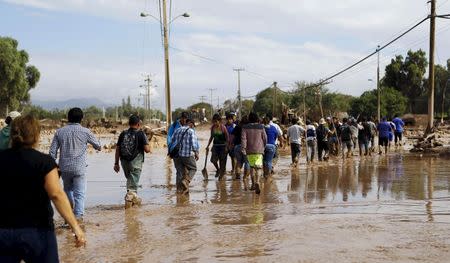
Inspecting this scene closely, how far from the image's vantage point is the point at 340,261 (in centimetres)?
611

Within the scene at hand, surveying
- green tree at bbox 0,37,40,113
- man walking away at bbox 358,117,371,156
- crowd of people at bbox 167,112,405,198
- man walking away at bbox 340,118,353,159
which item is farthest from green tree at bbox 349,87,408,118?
crowd of people at bbox 167,112,405,198

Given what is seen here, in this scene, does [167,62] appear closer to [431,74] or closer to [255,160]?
[431,74]

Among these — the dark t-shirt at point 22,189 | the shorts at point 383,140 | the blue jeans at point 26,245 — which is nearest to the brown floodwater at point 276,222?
the blue jeans at point 26,245

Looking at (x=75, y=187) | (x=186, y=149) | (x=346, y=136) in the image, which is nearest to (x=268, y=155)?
(x=186, y=149)

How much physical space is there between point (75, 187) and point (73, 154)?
19.3 inches

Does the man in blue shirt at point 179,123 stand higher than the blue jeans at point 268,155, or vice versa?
the man in blue shirt at point 179,123

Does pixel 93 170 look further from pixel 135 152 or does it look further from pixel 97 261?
pixel 97 261

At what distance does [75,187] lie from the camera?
27.6 feet

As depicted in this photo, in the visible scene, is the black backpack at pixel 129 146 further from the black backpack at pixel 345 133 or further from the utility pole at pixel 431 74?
the utility pole at pixel 431 74

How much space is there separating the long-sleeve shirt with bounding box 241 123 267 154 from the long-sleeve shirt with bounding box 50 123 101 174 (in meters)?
4.64


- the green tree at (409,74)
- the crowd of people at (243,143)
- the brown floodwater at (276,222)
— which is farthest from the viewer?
the green tree at (409,74)

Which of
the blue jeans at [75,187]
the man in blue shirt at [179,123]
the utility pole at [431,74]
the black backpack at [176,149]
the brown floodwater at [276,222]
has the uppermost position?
the utility pole at [431,74]

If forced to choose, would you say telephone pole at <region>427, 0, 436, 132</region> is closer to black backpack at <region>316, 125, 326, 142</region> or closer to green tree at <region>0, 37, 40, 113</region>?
black backpack at <region>316, 125, 326, 142</region>

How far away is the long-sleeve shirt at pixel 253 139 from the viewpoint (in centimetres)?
1241
